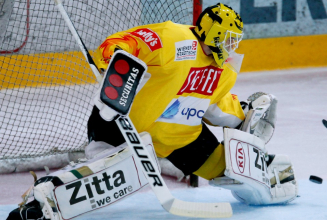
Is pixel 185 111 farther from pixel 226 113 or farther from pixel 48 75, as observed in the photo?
pixel 48 75

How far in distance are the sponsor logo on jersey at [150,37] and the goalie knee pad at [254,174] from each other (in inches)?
21.8

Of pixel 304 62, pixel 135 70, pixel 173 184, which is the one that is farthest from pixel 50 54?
pixel 304 62

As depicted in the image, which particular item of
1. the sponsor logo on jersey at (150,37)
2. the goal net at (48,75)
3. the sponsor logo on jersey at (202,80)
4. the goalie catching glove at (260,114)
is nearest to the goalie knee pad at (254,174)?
the goalie catching glove at (260,114)

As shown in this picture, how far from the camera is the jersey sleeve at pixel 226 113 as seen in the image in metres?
2.75

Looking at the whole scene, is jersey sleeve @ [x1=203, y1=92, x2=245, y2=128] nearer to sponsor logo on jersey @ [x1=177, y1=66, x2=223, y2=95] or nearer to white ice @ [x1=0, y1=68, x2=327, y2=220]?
sponsor logo on jersey @ [x1=177, y1=66, x2=223, y2=95]

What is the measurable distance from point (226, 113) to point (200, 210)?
61cm

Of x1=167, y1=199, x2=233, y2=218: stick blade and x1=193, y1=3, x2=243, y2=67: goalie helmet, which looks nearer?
x1=167, y1=199, x2=233, y2=218: stick blade

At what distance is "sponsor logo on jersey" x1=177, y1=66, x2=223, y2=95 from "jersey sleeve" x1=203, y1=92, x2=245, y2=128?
0.54 ft

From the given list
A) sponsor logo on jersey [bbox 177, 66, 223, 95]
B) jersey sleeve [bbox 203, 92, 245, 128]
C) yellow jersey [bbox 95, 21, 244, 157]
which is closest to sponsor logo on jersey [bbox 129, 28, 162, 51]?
yellow jersey [bbox 95, 21, 244, 157]

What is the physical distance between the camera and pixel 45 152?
11.0 feet

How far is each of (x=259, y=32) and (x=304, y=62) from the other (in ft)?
2.06

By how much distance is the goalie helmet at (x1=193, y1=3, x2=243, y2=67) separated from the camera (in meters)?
2.48

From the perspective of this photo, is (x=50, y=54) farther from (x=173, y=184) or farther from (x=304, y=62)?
(x=304, y=62)

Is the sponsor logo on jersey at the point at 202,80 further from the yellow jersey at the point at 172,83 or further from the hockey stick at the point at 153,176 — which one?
the hockey stick at the point at 153,176
